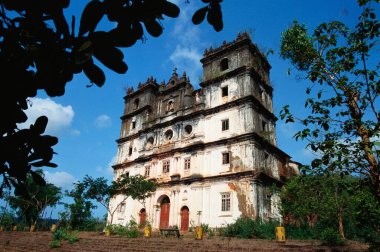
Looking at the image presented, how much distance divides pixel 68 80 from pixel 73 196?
79.4 ft

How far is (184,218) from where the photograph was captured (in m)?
21.0

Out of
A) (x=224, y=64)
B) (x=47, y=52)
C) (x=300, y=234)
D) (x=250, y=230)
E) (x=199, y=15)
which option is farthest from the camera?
(x=224, y=64)

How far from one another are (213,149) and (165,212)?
6571mm

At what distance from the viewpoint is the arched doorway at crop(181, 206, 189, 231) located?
20547 mm

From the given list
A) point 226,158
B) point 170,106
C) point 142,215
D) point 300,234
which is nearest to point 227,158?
point 226,158

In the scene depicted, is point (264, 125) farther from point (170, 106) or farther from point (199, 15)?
point (199, 15)

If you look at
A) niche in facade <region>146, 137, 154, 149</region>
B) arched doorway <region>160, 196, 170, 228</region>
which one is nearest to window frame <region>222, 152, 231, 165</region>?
arched doorway <region>160, 196, 170, 228</region>

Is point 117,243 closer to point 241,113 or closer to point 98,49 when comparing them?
point 241,113

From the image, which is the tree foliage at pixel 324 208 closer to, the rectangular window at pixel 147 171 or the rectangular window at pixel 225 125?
the rectangular window at pixel 225 125

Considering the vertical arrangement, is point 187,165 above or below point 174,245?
above

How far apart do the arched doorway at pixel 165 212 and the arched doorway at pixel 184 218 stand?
5.37 ft

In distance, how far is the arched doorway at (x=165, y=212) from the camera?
22.1 meters

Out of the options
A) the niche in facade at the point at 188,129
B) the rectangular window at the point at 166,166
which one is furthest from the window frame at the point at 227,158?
the rectangular window at the point at 166,166

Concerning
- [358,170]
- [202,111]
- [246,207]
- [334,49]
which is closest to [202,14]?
[358,170]
